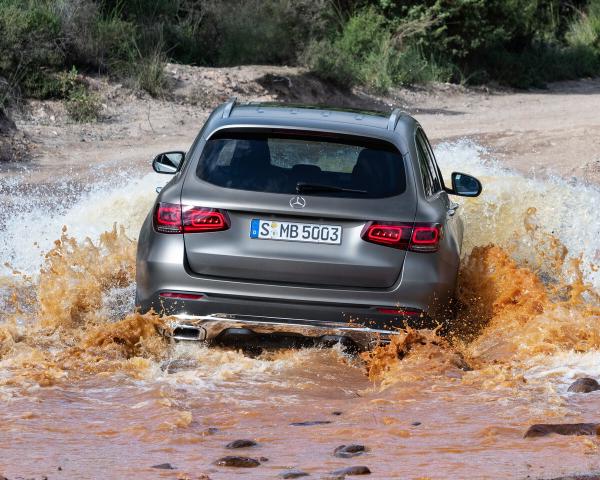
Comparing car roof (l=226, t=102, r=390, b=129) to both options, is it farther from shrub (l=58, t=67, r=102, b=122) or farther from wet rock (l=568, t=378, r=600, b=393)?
shrub (l=58, t=67, r=102, b=122)

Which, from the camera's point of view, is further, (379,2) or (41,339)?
(379,2)

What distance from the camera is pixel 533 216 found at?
39.3 feet

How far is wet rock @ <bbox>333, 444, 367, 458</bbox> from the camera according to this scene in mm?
5121

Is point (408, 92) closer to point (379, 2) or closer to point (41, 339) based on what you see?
point (379, 2)

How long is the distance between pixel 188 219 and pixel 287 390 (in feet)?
3.41

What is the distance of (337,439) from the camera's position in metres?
5.43

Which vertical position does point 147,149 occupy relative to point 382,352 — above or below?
below

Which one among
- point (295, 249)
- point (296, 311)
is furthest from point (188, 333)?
point (295, 249)

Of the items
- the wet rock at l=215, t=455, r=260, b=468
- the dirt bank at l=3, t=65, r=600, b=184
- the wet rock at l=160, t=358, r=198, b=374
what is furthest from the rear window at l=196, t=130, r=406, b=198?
the dirt bank at l=3, t=65, r=600, b=184

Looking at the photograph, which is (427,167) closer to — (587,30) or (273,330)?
(273,330)

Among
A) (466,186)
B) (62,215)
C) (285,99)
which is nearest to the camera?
(466,186)

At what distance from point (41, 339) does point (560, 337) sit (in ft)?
10.3

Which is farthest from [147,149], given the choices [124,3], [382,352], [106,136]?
[382,352]

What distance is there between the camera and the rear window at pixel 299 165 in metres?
6.57
